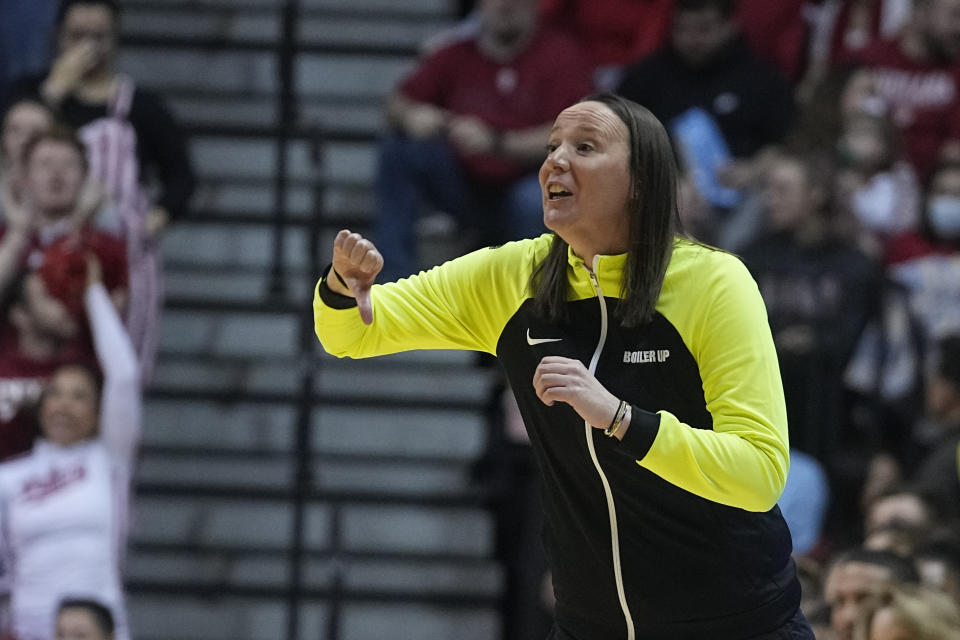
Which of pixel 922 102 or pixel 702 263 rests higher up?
pixel 922 102

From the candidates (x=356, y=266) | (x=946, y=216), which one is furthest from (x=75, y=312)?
(x=356, y=266)

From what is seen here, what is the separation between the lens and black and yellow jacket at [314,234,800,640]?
331 centimetres

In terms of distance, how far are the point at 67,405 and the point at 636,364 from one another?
384 centimetres

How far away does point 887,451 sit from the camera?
7.32 m

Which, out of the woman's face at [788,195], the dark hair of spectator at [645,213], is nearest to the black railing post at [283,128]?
the woman's face at [788,195]

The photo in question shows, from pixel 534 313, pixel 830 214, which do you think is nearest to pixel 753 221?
pixel 830 214

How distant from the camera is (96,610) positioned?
6.26 metres

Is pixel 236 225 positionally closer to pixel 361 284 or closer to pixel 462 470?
pixel 462 470

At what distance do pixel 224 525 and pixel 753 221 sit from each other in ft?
9.02

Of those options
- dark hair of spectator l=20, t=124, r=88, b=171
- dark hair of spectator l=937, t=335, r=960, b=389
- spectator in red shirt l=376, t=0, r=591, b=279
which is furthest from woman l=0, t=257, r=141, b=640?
dark hair of spectator l=937, t=335, r=960, b=389

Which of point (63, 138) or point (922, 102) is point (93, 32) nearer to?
point (63, 138)

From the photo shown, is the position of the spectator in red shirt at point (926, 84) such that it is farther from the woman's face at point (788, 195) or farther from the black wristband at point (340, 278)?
the black wristband at point (340, 278)

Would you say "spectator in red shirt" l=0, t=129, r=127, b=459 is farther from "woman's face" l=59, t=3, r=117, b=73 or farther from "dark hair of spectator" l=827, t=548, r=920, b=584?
"dark hair of spectator" l=827, t=548, r=920, b=584

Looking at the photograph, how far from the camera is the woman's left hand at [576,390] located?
3.08 metres
